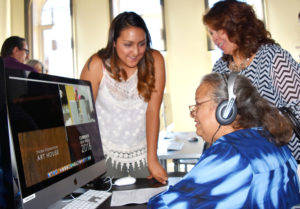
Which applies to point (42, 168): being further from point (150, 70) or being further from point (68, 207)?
point (150, 70)

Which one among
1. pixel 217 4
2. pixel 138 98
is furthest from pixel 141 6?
pixel 138 98

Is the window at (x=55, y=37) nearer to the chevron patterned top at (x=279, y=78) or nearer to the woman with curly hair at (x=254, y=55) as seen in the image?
the woman with curly hair at (x=254, y=55)

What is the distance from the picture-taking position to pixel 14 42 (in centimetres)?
264

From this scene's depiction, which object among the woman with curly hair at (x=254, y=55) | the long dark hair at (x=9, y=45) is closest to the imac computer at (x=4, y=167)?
the woman with curly hair at (x=254, y=55)

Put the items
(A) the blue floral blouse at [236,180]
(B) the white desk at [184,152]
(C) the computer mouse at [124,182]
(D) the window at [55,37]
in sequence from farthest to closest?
(D) the window at [55,37] < (B) the white desk at [184,152] < (C) the computer mouse at [124,182] < (A) the blue floral blouse at [236,180]

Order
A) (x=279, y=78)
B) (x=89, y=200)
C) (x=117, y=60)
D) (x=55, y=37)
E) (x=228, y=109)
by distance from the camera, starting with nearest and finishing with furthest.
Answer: (x=228, y=109), (x=89, y=200), (x=279, y=78), (x=117, y=60), (x=55, y=37)

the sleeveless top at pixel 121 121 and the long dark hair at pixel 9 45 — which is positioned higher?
the long dark hair at pixel 9 45

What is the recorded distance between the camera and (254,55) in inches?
56.1

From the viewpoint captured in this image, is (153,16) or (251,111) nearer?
(251,111)

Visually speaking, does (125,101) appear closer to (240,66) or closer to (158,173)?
(158,173)

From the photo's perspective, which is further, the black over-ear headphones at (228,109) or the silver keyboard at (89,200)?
the silver keyboard at (89,200)

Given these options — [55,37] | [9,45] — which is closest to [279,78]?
[9,45]

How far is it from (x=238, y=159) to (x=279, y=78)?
0.82m

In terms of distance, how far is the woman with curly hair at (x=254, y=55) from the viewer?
125cm
